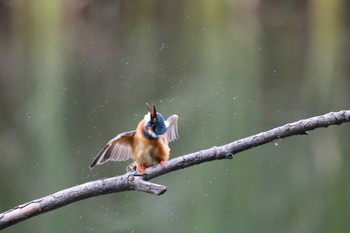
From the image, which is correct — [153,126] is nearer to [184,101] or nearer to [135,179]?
[135,179]

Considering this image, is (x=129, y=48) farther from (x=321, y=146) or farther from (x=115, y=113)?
(x=321, y=146)

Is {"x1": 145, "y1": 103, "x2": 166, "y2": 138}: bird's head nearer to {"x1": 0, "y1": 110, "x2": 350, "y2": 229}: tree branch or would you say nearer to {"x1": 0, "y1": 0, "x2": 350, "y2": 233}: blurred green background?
{"x1": 0, "y1": 110, "x2": 350, "y2": 229}: tree branch

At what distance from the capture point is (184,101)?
11.5ft

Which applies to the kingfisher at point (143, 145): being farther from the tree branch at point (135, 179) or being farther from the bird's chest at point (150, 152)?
the tree branch at point (135, 179)

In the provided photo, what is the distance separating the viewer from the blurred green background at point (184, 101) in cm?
319

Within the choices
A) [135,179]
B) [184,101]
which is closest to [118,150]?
[135,179]

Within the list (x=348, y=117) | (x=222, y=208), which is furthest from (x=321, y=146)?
(x=348, y=117)

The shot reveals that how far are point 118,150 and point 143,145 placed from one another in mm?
95

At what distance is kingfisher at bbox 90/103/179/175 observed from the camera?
1615mm

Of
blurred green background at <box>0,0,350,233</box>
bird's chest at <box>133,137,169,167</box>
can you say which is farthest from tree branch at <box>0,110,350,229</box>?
blurred green background at <box>0,0,350,233</box>

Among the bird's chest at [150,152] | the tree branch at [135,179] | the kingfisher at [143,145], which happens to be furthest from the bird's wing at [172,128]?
the tree branch at [135,179]

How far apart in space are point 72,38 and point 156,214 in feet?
3.97

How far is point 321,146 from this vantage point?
134 inches

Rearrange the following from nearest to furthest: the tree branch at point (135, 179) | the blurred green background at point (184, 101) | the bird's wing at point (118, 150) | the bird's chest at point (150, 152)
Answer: the tree branch at point (135, 179) < the bird's chest at point (150, 152) < the bird's wing at point (118, 150) < the blurred green background at point (184, 101)
